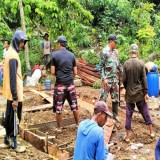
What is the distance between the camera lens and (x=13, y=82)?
20.3 feet

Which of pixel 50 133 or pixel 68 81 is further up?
pixel 68 81

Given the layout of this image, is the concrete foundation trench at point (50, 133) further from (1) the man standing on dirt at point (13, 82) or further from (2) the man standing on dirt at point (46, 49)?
(2) the man standing on dirt at point (46, 49)

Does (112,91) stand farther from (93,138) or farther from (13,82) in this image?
(93,138)

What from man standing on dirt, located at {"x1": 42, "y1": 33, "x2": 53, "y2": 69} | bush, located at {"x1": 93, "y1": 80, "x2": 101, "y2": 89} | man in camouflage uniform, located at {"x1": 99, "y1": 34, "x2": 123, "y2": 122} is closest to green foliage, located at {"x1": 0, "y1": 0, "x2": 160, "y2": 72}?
man standing on dirt, located at {"x1": 42, "y1": 33, "x2": 53, "y2": 69}

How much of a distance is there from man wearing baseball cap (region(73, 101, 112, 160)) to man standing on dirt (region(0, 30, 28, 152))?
2.38 m

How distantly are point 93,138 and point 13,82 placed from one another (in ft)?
8.54

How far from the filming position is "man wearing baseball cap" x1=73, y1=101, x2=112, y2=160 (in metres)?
3.97

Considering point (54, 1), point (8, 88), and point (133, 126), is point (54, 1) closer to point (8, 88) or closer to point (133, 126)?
point (133, 126)

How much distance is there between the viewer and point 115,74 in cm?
821

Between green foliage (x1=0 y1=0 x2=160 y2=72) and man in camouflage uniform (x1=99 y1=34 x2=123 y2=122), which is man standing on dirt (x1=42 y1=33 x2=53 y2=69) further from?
man in camouflage uniform (x1=99 y1=34 x2=123 y2=122)

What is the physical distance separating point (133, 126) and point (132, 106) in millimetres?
968

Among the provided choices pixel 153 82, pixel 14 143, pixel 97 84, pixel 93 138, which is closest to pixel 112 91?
pixel 14 143

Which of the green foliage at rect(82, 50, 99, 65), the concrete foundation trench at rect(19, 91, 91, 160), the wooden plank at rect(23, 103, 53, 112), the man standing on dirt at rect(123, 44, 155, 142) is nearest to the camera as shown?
the concrete foundation trench at rect(19, 91, 91, 160)

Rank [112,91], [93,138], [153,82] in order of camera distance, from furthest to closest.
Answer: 1. [153,82]
2. [112,91]
3. [93,138]
